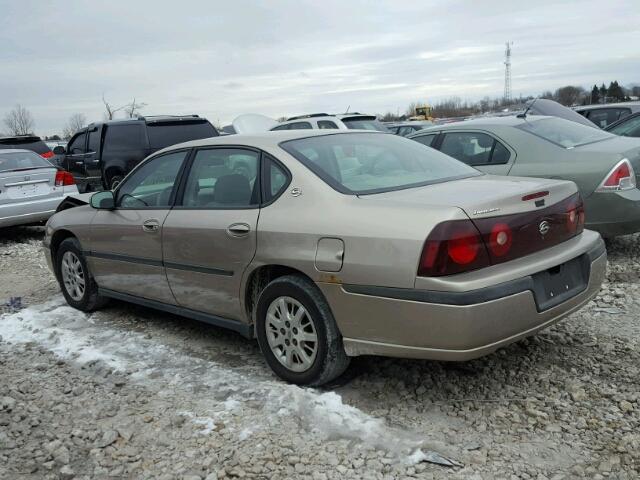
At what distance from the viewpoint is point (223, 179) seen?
4168 millimetres

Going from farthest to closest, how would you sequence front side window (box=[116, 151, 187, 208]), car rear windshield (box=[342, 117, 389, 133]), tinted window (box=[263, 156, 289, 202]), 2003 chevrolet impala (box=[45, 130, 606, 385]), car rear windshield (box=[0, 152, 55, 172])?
1. car rear windshield (box=[342, 117, 389, 133])
2. car rear windshield (box=[0, 152, 55, 172])
3. front side window (box=[116, 151, 187, 208])
4. tinted window (box=[263, 156, 289, 202])
5. 2003 chevrolet impala (box=[45, 130, 606, 385])

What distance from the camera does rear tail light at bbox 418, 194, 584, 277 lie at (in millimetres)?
3010

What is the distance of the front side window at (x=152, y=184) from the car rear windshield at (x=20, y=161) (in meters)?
5.52

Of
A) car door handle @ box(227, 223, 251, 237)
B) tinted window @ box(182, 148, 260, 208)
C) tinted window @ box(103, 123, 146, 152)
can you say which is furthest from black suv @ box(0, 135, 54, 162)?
car door handle @ box(227, 223, 251, 237)

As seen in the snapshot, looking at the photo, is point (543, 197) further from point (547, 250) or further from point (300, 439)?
point (300, 439)

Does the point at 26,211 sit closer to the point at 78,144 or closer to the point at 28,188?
the point at 28,188

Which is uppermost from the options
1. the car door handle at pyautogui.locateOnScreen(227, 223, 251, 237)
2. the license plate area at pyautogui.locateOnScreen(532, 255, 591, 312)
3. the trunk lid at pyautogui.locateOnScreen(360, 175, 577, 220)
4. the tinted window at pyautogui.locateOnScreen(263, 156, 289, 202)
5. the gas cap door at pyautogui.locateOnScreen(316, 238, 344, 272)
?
the tinted window at pyautogui.locateOnScreen(263, 156, 289, 202)

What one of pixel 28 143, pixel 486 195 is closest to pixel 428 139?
pixel 486 195

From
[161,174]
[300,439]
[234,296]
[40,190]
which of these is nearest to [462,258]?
[300,439]

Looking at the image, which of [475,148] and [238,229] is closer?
[238,229]

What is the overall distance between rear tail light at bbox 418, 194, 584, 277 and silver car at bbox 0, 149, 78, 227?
7978 mm

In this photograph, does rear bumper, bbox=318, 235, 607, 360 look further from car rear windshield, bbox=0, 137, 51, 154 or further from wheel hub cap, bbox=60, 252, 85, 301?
car rear windshield, bbox=0, 137, 51, 154

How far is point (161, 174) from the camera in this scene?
4730 millimetres

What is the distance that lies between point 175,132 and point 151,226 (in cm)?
713
